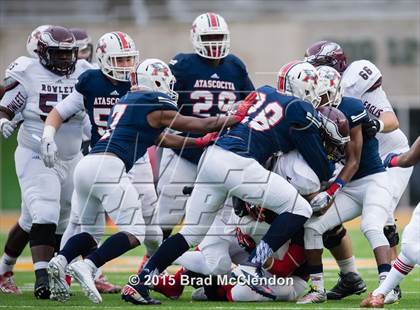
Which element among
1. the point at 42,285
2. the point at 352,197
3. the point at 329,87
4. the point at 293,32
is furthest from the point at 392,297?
the point at 293,32

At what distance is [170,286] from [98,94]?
1.51 m

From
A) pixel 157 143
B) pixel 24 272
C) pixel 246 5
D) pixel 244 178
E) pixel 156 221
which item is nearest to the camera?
pixel 244 178

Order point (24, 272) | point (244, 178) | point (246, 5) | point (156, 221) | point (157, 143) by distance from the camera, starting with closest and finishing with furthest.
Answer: point (244, 178) → point (157, 143) → point (156, 221) → point (24, 272) → point (246, 5)

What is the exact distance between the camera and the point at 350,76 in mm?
7727

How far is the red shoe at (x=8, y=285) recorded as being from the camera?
7805 mm

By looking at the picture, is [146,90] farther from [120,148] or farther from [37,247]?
[37,247]

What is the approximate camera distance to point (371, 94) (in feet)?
25.8

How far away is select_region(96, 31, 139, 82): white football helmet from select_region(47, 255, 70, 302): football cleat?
5.09ft

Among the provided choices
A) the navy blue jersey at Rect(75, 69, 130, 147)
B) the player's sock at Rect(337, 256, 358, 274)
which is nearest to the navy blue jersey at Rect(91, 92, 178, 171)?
the navy blue jersey at Rect(75, 69, 130, 147)

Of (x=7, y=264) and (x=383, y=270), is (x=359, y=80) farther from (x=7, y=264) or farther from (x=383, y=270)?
(x=7, y=264)

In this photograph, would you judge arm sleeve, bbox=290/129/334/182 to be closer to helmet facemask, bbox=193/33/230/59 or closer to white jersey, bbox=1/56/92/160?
helmet facemask, bbox=193/33/230/59

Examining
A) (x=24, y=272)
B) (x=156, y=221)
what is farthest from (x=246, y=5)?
(x=156, y=221)

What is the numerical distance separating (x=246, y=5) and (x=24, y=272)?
10.9 m

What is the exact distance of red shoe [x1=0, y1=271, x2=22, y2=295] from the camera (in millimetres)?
7805
